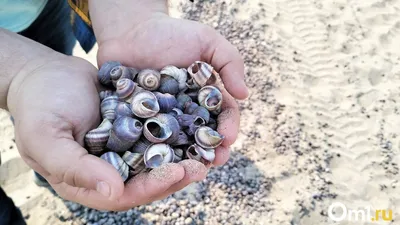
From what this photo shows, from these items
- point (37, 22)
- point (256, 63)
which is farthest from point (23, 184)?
point (256, 63)

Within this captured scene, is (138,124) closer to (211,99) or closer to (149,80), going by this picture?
(149,80)

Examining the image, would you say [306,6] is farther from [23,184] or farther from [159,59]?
[23,184]

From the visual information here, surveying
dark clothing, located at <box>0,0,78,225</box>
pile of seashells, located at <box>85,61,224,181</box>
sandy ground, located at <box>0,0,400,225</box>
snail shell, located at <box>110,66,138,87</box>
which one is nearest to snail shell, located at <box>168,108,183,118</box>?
pile of seashells, located at <box>85,61,224,181</box>

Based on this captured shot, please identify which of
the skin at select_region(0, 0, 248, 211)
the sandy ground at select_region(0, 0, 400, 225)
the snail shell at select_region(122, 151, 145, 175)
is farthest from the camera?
the sandy ground at select_region(0, 0, 400, 225)

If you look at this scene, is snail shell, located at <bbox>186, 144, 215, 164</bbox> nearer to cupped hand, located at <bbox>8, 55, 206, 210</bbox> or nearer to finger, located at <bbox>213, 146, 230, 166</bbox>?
finger, located at <bbox>213, 146, 230, 166</bbox>

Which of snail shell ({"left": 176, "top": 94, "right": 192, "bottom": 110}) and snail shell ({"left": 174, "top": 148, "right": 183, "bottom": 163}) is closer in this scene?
snail shell ({"left": 174, "top": 148, "right": 183, "bottom": 163})

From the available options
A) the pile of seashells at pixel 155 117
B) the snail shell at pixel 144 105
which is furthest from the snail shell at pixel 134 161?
the snail shell at pixel 144 105

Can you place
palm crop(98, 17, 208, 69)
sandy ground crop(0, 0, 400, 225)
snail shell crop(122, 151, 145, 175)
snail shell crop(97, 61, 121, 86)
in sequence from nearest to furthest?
snail shell crop(122, 151, 145, 175) → snail shell crop(97, 61, 121, 86) → palm crop(98, 17, 208, 69) → sandy ground crop(0, 0, 400, 225)
